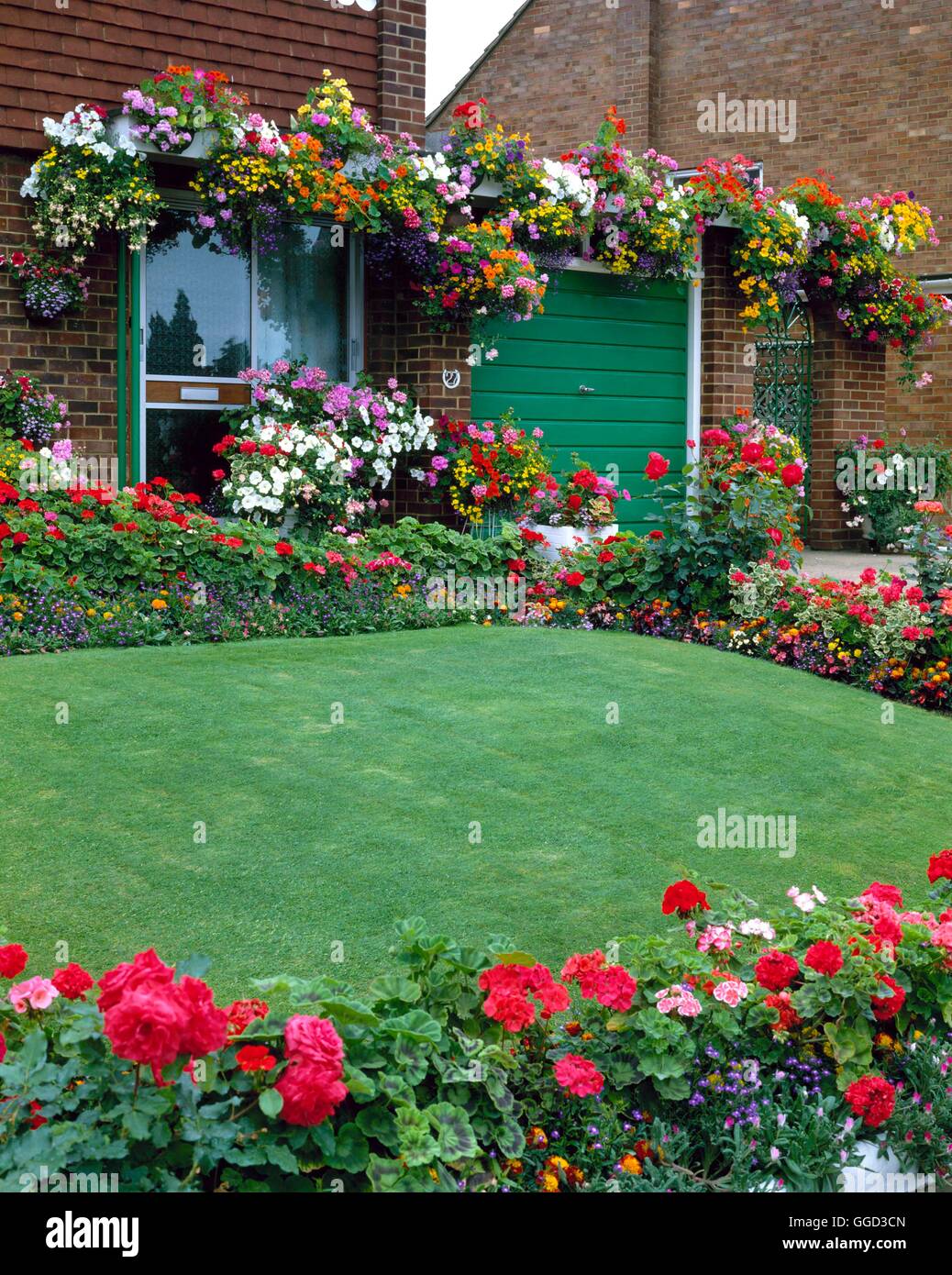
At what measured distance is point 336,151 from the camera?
9.82 meters

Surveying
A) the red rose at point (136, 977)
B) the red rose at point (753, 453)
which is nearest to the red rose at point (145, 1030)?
the red rose at point (136, 977)

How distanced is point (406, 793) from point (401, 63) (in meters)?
7.83

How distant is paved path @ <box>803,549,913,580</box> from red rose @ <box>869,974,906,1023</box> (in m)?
8.00

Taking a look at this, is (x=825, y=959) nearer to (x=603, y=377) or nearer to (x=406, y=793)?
(x=406, y=793)

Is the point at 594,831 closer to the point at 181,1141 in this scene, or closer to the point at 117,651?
the point at 181,1141

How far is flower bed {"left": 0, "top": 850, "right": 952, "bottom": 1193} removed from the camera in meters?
2.18

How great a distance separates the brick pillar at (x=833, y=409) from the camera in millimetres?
14492

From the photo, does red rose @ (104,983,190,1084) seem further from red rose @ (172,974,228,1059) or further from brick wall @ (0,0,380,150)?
brick wall @ (0,0,380,150)

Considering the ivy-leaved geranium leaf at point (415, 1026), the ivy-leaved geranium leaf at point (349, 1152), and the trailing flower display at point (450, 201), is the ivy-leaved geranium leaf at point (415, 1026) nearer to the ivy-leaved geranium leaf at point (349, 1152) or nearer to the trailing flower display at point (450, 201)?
the ivy-leaved geranium leaf at point (349, 1152)

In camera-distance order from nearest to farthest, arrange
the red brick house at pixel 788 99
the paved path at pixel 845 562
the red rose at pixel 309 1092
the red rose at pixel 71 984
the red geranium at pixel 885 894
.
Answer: the red rose at pixel 309 1092 → the red rose at pixel 71 984 → the red geranium at pixel 885 894 → the paved path at pixel 845 562 → the red brick house at pixel 788 99

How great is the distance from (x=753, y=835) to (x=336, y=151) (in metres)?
6.79

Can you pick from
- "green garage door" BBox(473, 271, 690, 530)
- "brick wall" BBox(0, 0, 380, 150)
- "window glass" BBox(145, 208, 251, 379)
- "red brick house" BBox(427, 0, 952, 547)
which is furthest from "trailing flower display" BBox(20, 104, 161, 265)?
"red brick house" BBox(427, 0, 952, 547)

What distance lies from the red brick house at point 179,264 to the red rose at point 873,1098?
7955mm

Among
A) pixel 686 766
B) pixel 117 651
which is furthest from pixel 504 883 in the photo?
pixel 117 651
